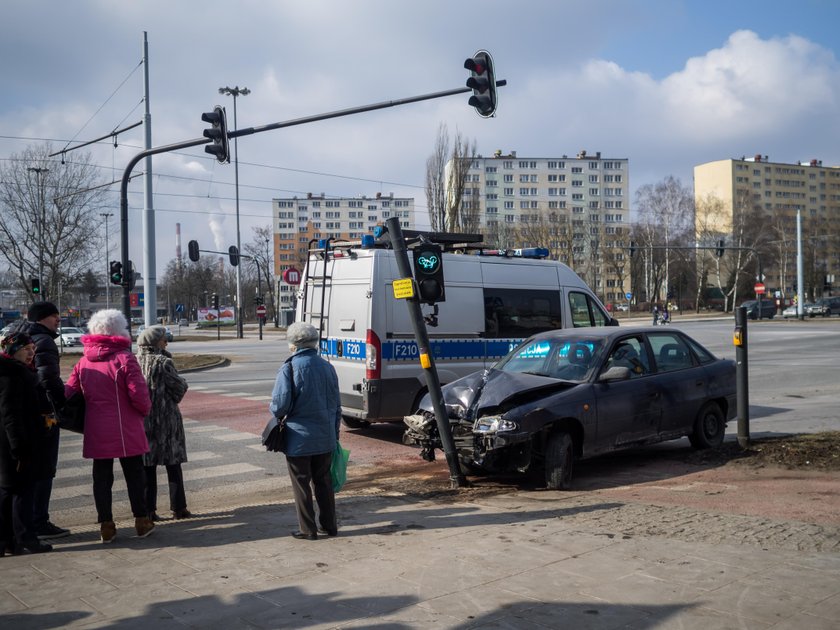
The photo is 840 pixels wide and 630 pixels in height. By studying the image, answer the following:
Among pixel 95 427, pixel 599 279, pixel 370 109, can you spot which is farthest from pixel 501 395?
pixel 599 279

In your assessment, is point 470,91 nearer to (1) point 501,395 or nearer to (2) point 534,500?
(1) point 501,395

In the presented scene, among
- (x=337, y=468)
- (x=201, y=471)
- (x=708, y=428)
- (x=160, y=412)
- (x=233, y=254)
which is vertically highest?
(x=233, y=254)

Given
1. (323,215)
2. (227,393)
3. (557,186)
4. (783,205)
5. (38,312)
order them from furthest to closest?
(323,215)
(783,205)
(557,186)
(227,393)
(38,312)

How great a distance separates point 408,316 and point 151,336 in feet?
15.8

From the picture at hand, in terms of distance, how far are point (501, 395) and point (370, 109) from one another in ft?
26.8

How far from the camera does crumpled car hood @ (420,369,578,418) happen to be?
7844mm

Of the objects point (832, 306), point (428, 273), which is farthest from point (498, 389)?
point (832, 306)

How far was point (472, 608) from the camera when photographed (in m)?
4.38

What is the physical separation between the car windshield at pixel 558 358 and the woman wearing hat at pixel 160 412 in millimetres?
4016

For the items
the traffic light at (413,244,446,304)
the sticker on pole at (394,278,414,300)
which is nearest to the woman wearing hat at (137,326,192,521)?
the sticker on pole at (394,278,414,300)

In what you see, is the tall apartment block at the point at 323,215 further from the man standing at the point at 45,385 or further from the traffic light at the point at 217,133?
the man standing at the point at 45,385

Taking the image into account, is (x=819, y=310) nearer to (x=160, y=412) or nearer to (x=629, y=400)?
(x=629, y=400)

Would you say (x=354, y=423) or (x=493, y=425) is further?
(x=354, y=423)

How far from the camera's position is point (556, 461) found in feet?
25.5
